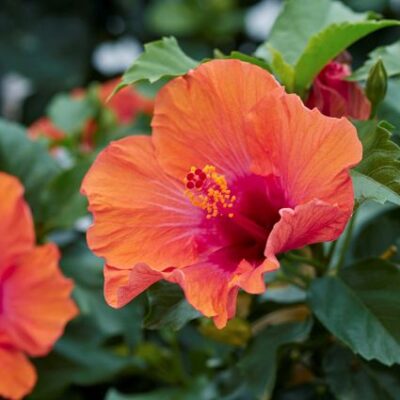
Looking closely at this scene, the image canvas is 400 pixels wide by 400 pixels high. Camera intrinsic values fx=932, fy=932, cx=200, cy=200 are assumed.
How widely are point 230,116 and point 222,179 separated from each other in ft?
0.25

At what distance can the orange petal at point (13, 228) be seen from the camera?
1279 mm

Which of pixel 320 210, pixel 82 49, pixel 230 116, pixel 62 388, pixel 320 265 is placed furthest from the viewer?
pixel 82 49

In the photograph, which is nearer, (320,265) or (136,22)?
(320,265)

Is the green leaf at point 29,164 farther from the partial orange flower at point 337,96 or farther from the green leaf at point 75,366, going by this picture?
the partial orange flower at point 337,96

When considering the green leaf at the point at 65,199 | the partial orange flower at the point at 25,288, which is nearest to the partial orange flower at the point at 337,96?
the partial orange flower at the point at 25,288

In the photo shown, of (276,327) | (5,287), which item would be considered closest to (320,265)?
(276,327)

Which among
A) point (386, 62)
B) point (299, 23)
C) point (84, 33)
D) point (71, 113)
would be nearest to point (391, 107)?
point (386, 62)

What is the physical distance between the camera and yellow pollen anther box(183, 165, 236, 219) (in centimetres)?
102

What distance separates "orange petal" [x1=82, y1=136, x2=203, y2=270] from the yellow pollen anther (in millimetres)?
22

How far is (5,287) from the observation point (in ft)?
4.24

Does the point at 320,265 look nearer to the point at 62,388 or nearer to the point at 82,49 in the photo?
the point at 62,388

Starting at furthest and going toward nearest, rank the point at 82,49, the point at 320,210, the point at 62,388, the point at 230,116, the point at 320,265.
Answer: the point at 82,49 < the point at 62,388 < the point at 320,265 < the point at 230,116 < the point at 320,210

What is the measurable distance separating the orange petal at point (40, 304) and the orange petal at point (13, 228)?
1cm

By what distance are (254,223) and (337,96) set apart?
0.58ft
